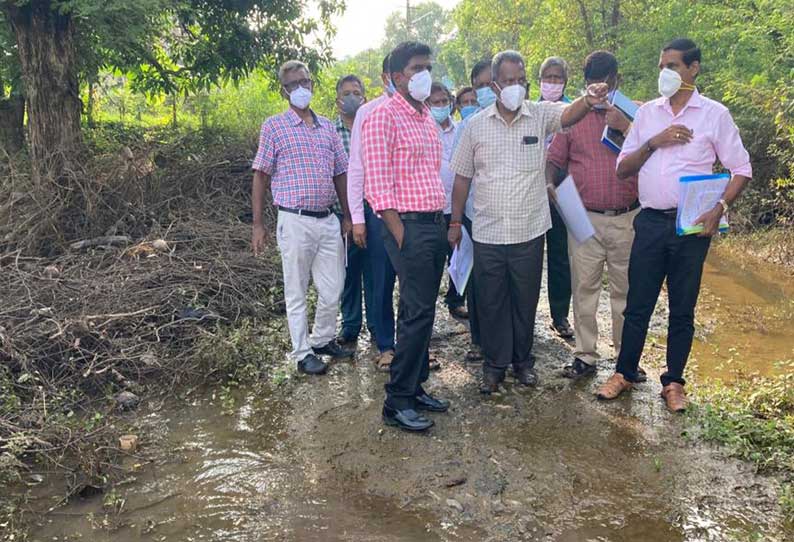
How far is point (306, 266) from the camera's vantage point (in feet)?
14.0

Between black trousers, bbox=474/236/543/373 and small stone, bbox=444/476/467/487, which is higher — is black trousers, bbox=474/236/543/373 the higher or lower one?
the higher one

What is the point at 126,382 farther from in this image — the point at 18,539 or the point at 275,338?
the point at 18,539

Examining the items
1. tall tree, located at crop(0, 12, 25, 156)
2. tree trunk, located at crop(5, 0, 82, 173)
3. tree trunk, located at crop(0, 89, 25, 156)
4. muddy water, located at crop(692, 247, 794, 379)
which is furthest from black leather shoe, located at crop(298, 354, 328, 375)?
tree trunk, located at crop(0, 89, 25, 156)

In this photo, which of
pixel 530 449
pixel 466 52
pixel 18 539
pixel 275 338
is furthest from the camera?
pixel 466 52

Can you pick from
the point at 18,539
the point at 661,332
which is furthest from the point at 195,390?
the point at 661,332

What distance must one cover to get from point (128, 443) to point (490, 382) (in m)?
2.11

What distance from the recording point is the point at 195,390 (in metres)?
4.13

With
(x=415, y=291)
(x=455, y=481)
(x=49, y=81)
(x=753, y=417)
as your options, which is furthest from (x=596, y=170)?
(x=49, y=81)

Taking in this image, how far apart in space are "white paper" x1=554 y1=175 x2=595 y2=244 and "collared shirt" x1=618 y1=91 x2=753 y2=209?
44 centimetres

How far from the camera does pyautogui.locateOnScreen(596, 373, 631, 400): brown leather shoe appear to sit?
3.82 m

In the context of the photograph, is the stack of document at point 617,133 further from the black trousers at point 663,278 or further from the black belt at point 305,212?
the black belt at point 305,212

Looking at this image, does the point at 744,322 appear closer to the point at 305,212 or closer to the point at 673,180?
the point at 673,180

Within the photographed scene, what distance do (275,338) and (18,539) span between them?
8.03 feet

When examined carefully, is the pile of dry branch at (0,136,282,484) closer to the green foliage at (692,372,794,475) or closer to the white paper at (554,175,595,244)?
the white paper at (554,175,595,244)
